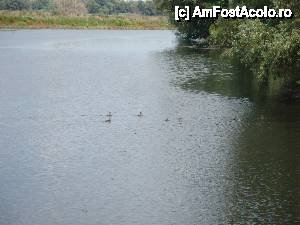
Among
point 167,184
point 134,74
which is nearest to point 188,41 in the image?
point 134,74

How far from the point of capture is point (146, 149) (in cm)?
3662

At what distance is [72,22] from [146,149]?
119m

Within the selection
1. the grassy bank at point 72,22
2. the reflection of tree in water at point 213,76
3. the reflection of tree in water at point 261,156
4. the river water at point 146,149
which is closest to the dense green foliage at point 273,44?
the reflection of tree in water at point 261,156

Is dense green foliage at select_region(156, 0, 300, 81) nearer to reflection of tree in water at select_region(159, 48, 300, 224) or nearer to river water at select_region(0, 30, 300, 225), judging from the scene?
reflection of tree in water at select_region(159, 48, 300, 224)

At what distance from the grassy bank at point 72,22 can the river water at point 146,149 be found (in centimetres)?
8016

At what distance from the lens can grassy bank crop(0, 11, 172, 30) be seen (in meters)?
145

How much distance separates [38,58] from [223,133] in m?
47.1

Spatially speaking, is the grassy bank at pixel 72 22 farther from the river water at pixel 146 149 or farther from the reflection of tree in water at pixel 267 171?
the reflection of tree in water at pixel 267 171

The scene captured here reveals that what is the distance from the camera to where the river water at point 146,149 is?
88.4 ft

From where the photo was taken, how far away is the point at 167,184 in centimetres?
3036

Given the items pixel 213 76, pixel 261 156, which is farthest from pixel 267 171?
pixel 213 76

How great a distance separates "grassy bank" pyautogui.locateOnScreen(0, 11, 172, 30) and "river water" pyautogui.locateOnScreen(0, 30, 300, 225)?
263ft

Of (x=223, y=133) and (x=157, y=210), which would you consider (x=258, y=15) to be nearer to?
(x=223, y=133)

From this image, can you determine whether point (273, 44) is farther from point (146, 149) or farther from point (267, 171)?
point (267, 171)
